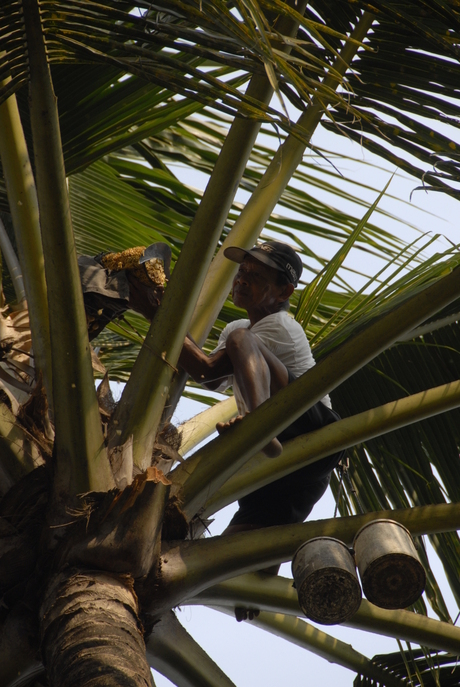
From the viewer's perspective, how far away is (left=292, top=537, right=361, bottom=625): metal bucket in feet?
6.64

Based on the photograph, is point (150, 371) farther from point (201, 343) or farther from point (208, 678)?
point (208, 678)

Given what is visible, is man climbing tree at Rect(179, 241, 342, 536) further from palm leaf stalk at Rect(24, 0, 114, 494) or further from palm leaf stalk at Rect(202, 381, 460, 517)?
palm leaf stalk at Rect(24, 0, 114, 494)

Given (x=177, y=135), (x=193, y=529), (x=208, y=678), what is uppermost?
(x=177, y=135)

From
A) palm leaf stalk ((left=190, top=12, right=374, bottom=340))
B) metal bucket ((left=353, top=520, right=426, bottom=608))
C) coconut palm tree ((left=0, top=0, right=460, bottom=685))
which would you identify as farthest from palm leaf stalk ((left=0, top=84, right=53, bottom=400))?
metal bucket ((left=353, top=520, right=426, bottom=608))

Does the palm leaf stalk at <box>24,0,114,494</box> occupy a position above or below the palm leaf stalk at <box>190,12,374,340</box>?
below

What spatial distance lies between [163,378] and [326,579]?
69 cm

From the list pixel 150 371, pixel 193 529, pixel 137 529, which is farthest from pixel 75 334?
pixel 193 529

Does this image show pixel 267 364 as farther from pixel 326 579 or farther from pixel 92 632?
pixel 92 632

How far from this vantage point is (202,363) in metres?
2.69

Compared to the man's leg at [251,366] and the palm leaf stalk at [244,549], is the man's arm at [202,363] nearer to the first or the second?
the man's leg at [251,366]

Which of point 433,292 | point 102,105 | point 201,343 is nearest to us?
point 433,292

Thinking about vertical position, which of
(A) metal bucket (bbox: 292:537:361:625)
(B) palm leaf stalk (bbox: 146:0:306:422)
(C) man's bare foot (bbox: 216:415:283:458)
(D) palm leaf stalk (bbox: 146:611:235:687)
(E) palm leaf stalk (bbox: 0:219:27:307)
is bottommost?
(D) palm leaf stalk (bbox: 146:611:235:687)

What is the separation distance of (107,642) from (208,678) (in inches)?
30.4

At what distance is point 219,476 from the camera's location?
2.22m
